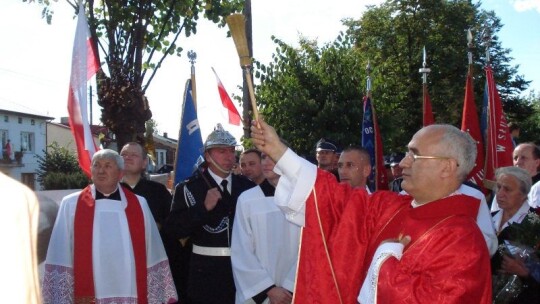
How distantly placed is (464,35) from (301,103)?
22670mm

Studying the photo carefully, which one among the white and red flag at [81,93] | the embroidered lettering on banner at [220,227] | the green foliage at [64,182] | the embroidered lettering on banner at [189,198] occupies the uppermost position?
the white and red flag at [81,93]

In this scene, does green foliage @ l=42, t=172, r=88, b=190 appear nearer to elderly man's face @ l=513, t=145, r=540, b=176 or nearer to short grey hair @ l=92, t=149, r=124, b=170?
short grey hair @ l=92, t=149, r=124, b=170

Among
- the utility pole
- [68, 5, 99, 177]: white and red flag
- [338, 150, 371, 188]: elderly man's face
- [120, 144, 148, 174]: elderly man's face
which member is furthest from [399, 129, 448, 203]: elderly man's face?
the utility pole

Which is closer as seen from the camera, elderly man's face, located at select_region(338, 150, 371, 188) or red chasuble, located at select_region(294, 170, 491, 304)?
red chasuble, located at select_region(294, 170, 491, 304)

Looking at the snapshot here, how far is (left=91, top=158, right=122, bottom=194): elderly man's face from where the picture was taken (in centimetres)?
521

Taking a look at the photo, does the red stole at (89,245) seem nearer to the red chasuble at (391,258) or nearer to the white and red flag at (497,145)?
the red chasuble at (391,258)

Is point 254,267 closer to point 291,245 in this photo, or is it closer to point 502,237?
point 291,245

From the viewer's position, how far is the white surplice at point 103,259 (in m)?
5.00

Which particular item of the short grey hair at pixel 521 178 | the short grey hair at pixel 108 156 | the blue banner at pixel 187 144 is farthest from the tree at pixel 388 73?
the short grey hair at pixel 108 156

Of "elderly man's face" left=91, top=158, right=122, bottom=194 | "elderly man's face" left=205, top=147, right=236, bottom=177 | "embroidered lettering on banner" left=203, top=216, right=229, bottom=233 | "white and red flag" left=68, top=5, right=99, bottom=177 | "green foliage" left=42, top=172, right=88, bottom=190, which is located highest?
"white and red flag" left=68, top=5, right=99, bottom=177

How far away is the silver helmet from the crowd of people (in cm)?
1

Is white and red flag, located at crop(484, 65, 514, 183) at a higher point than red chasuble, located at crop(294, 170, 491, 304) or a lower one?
higher

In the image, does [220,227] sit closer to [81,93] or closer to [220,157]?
[220,157]

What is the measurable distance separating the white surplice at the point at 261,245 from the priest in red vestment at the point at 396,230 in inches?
54.7
